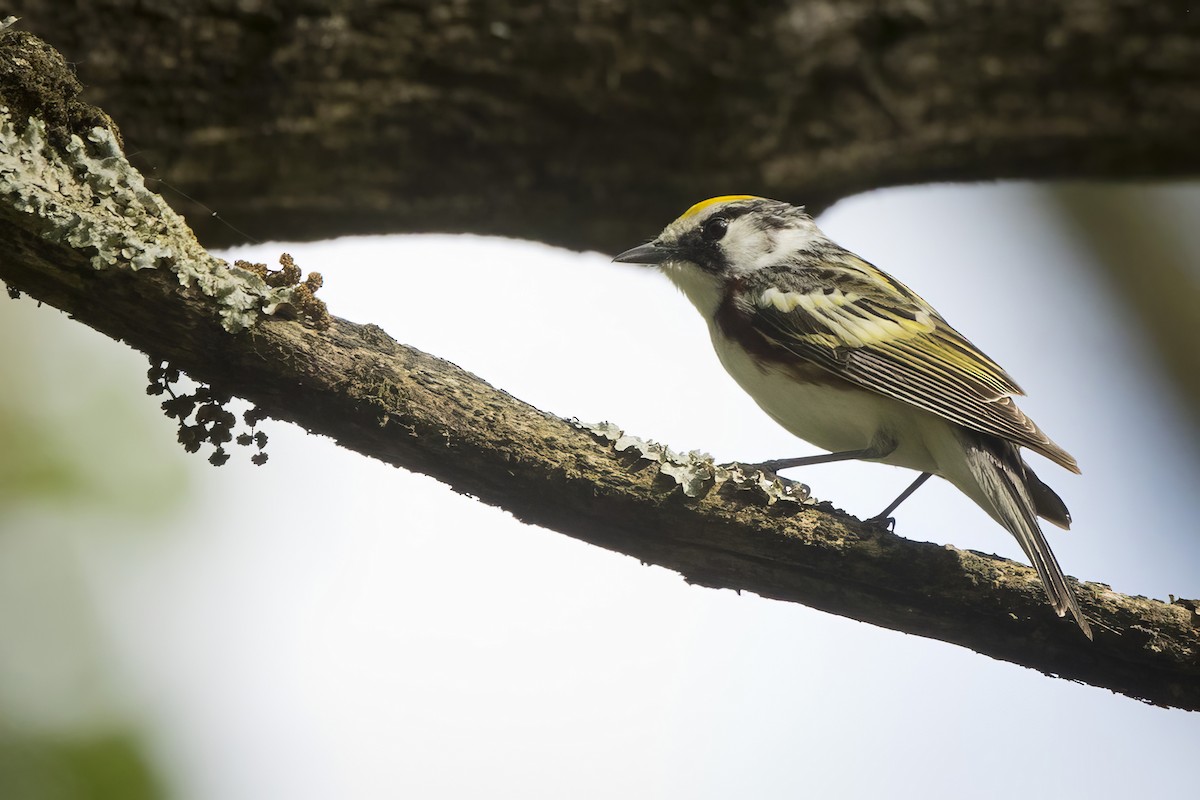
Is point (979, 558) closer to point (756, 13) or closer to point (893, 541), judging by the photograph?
point (893, 541)

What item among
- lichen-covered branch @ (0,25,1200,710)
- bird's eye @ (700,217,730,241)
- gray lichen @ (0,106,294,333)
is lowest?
lichen-covered branch @ (0,25,1200,710)

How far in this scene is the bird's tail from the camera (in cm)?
294

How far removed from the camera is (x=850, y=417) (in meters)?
3.70

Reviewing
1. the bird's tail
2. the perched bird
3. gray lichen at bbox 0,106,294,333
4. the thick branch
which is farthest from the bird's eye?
gray lichen at bbox 0,106,294,333

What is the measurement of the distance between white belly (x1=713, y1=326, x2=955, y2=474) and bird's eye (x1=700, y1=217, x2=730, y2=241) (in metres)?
0.61

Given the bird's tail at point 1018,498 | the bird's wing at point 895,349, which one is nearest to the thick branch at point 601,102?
the bird's wing at point 895,349

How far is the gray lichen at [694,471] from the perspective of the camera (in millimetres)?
2744

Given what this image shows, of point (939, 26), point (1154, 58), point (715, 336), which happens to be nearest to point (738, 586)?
point (715, 336)

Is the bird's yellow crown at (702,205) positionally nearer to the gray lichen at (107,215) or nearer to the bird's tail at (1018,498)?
the bird's tail at (1018,498)

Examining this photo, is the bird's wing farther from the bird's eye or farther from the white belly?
the bird's eye

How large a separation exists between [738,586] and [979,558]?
683mm

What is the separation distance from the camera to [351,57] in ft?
11.8

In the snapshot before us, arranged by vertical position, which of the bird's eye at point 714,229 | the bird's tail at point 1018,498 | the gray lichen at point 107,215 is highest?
the bird's eye at point 714,229

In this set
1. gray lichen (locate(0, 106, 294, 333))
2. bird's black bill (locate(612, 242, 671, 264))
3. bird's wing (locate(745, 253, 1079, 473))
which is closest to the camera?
gray lichen (locate(0, 106, 294, 333))
